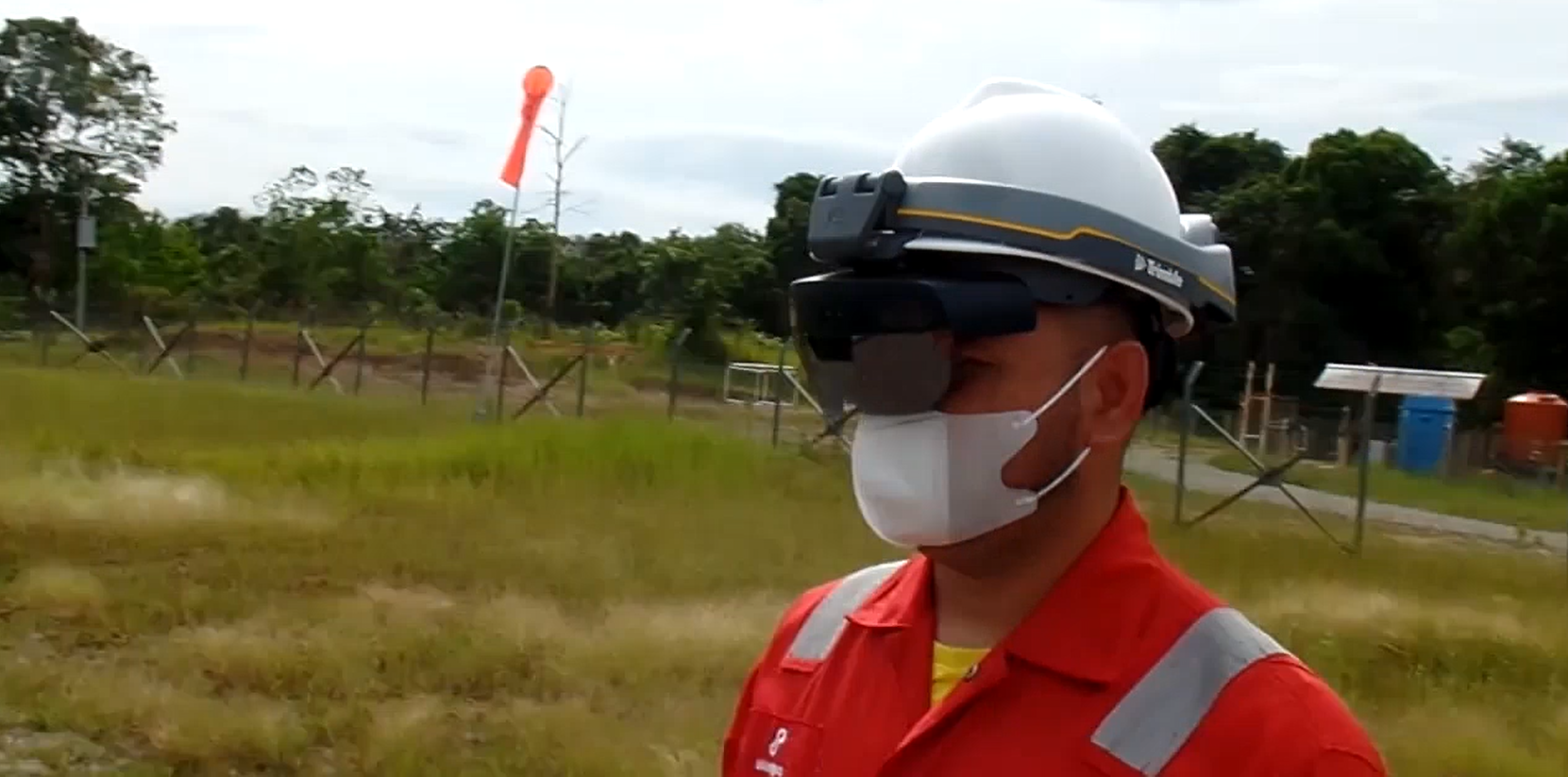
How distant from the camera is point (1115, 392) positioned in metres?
1.84

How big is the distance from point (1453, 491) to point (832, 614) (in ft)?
81.4

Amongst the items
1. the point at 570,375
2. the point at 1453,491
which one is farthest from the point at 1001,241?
the point at 1453,491

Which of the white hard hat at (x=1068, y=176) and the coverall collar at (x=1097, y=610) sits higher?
the white hard hat at (x=1068, y=176)

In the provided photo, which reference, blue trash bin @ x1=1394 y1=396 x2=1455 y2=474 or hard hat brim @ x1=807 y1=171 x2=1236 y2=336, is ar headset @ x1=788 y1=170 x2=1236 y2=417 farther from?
blue trash bin @ x1=1394 y1=396 x2=1455 y2=474

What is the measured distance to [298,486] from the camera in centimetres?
1337

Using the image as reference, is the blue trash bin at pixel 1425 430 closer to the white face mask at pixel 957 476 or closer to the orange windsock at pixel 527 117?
the orange windsock at pixel 527 117

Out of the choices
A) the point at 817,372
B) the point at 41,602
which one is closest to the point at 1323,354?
the point at 41,602

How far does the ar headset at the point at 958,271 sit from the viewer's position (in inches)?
68.7

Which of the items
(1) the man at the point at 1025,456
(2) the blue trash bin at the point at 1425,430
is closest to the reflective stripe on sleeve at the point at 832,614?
(1) the man at the point at 1025,456

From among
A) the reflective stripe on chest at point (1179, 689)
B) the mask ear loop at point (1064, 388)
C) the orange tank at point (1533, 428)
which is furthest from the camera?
the orange tank at point (1533, 428)

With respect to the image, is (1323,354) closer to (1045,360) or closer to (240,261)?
(240,261)

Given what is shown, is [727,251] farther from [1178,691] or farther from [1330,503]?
[1178,691]

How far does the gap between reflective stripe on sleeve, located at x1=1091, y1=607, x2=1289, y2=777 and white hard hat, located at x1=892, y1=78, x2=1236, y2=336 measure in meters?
0.34

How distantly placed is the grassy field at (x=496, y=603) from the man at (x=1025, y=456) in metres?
4.04
